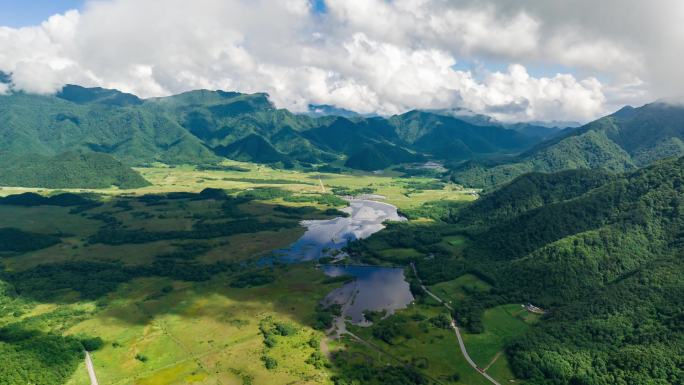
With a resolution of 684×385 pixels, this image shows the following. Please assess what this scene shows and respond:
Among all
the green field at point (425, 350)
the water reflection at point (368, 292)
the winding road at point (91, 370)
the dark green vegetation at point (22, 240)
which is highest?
the dark green vegetation at point (22, 240)

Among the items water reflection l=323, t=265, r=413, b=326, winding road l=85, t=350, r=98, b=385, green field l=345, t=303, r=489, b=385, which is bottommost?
winding road l=85, t=350, r=98, b=385

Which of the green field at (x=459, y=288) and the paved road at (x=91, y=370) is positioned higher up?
the green field at (x=459, y=288)

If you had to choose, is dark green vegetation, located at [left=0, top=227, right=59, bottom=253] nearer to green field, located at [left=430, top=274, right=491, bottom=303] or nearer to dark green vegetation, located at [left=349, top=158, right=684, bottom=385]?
dark green vegetation, located at [left=349, top=158, right=684, bottom=385]

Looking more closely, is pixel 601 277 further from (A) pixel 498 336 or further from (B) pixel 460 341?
(B) pixel 460 341

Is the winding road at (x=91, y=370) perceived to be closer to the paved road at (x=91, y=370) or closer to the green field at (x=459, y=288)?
the paved road at (x=91, y=370)

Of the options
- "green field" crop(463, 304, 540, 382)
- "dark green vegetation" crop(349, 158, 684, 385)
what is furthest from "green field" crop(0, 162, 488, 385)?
"dark green vegetation" crop(349, 158, 684, 385)

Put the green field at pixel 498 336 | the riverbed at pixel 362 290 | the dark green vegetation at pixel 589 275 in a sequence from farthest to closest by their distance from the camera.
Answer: the riverbed at pixel 362 290 → the green field at pixel 498 336 → the dark green vegetation at pixel 589 275

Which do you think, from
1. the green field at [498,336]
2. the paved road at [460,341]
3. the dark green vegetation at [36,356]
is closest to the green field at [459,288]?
the paved road at [460,341]
